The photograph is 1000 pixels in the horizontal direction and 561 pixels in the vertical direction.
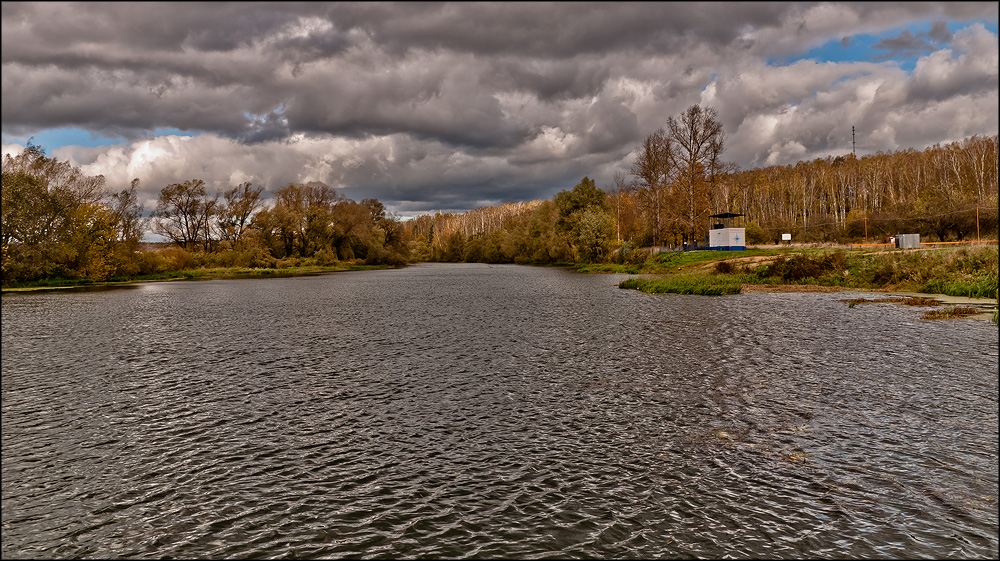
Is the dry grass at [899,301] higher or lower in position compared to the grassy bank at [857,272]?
lower

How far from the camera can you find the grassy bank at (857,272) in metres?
34.4

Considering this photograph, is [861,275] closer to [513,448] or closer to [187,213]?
[513,448]

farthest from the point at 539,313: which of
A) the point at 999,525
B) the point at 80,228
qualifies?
the point at 80,228

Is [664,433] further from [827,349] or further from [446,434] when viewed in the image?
[827,349]

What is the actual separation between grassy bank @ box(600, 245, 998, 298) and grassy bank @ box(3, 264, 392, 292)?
7153 cm

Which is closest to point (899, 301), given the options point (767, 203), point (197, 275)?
point (197, 275)

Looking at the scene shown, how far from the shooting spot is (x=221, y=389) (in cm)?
1600

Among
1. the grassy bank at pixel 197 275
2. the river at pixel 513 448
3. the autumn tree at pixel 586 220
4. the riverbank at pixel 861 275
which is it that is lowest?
the river at pixel 513 448

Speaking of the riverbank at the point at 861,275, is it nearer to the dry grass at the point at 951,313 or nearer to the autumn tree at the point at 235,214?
the dry grass at the point at 951,313

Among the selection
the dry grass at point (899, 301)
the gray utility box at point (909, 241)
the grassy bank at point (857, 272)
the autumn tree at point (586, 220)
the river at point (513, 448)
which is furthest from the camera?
the autumn tree at point (586, 220)

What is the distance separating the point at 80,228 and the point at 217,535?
8267cm

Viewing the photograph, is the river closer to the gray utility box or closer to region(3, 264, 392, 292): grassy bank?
the gray utility box

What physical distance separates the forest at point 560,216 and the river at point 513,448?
5573cm

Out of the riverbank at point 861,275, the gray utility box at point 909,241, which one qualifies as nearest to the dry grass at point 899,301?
the riverbank at point 861,275
